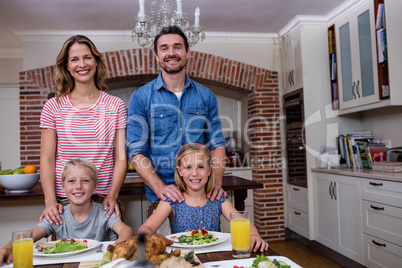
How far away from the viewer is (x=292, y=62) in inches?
166

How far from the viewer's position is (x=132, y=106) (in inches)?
76.0

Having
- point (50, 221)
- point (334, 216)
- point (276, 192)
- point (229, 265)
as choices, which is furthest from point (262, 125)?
point (229, 265)

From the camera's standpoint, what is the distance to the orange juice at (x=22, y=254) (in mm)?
1022

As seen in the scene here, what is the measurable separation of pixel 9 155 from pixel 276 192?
3.83 metres

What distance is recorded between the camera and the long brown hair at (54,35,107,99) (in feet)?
5.70

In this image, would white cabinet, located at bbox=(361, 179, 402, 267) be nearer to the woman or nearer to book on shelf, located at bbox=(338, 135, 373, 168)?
book on shelf, located at bbox=(338, 135, 373, 168)

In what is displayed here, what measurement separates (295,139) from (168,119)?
2.53 meters

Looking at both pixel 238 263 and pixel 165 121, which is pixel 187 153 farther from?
pixel 238 263

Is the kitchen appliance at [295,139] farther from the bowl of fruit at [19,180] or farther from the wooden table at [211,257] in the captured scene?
the wooden table at [211,257]

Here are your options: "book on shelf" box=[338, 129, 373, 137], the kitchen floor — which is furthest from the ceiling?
the kitchen floor

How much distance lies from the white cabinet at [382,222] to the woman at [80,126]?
1938mm

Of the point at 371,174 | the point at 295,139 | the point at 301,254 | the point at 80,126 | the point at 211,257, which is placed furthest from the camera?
the point at 295,139

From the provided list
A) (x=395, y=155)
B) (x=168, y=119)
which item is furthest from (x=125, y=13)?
(x=395, y=155)

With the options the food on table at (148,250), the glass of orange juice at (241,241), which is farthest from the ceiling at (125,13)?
the food on table at (148,250)
